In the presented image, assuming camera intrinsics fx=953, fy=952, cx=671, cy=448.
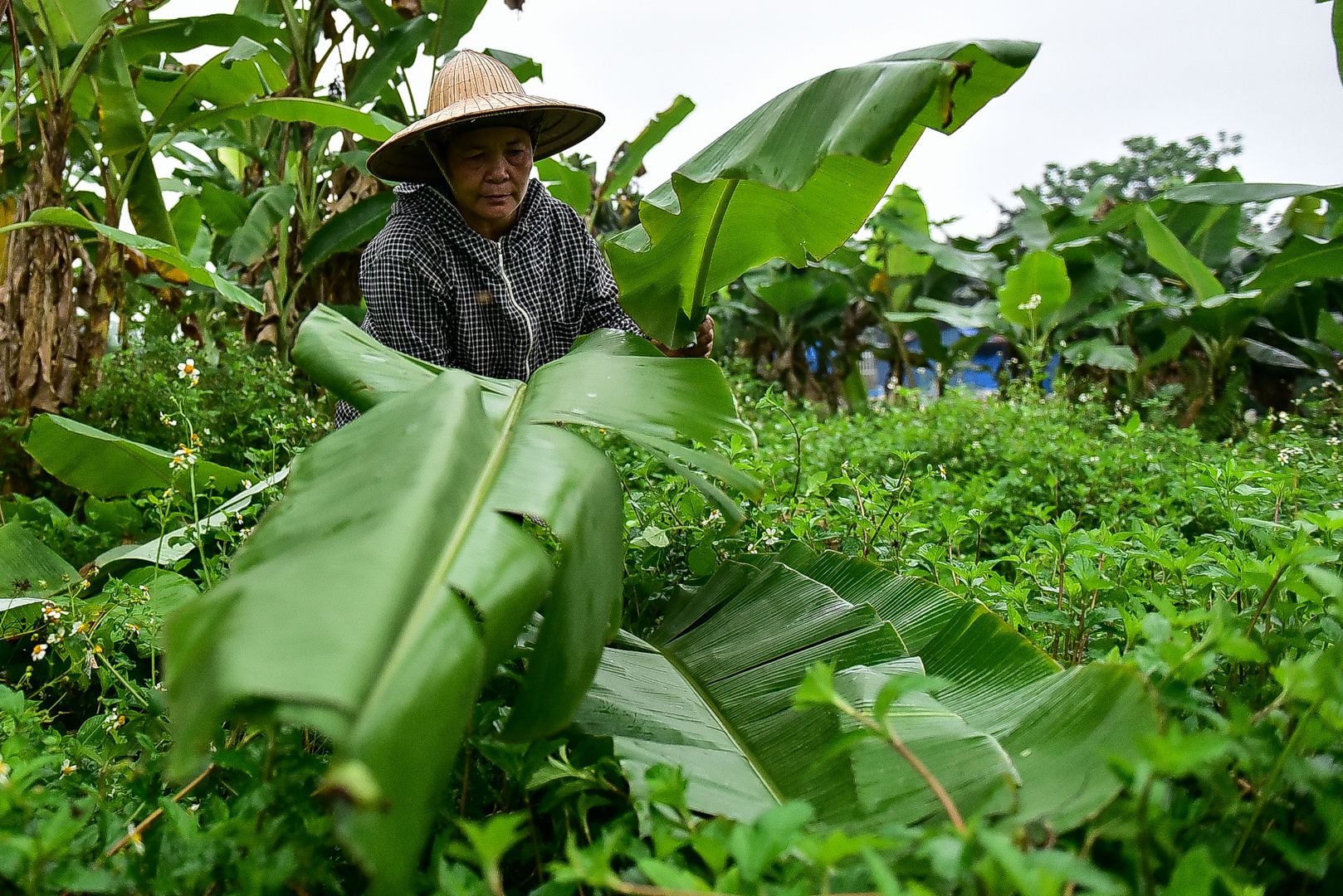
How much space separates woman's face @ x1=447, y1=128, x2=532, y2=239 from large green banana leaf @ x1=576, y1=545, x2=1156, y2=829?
1231mm

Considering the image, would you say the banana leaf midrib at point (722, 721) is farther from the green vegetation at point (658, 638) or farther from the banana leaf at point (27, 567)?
the banana leaf at point (27, 567)

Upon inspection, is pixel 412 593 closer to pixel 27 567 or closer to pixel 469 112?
pixel 469 112

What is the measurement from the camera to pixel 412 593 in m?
0.70

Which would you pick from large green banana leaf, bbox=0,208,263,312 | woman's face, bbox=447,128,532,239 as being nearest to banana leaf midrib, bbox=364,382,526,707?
woman's face, bbox=447,128,532,239

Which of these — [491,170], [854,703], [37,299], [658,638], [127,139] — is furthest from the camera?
[127,139]

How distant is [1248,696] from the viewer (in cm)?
106

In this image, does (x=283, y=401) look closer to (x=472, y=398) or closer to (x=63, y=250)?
(x=63, y=250)

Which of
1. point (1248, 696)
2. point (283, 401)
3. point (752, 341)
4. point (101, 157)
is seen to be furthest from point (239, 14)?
point (752, 341)

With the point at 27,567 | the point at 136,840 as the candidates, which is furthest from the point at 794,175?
the point at 27,567

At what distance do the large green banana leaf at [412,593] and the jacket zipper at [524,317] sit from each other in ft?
4.22

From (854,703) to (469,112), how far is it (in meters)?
1.61

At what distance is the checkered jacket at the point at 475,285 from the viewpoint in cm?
234

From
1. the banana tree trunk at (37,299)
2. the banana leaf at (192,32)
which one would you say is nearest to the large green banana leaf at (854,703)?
the banana tree trunk at (37,299)

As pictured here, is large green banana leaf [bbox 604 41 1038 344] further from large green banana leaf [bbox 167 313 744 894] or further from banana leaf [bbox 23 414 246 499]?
banana leaf [bbox 23 414 246 499]
